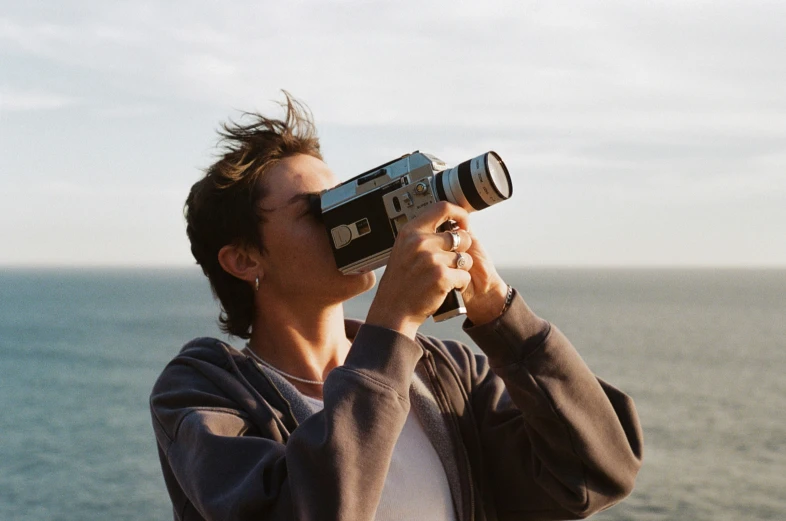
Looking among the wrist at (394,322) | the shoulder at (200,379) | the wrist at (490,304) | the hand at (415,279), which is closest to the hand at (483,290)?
the wrist at (490,304)

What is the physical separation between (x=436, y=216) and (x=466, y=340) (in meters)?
47.6

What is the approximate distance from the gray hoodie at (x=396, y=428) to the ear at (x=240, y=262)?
9.5 inches

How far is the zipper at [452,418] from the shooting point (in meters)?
2.13

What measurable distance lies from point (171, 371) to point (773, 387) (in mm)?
57214

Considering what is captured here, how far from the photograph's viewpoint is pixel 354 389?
1.80m

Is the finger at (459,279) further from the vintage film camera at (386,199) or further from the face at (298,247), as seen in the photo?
the face at (298,247)

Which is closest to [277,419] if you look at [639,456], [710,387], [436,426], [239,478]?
[239,478]

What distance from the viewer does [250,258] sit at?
2316 mm

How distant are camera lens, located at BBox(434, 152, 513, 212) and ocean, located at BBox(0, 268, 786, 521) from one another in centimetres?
1122

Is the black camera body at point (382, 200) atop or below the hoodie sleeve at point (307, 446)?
atop

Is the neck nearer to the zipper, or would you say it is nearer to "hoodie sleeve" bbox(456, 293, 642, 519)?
the zipper

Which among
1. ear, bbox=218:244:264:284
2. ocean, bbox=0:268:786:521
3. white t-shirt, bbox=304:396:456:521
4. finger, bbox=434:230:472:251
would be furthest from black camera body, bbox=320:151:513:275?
ocean, bbox=0:268:786:521

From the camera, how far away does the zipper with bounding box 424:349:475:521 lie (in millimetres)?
2135

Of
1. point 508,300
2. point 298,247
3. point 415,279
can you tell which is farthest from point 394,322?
point 298,247
